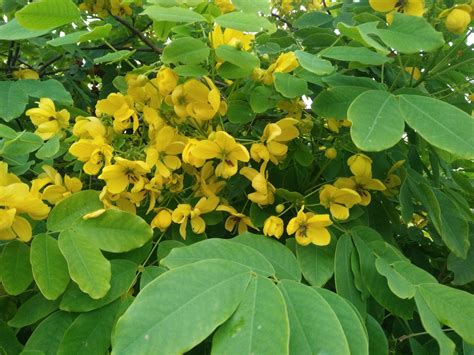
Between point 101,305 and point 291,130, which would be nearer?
point 101,305

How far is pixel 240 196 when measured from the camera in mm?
1196

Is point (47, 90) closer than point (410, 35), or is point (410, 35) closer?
point (410, 35)

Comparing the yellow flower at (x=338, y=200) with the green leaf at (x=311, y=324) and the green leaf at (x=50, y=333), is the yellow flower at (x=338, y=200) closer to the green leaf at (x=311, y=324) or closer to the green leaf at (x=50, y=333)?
the green leaf at (x=311, y=324)

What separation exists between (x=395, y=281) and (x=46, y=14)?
82cm

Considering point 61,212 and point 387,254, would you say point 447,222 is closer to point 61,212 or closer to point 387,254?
point 387,254

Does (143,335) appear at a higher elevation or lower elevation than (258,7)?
lower

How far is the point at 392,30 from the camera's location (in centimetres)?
94

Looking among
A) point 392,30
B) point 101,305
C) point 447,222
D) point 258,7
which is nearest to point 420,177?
point 447,222

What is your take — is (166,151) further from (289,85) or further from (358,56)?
(358,56)

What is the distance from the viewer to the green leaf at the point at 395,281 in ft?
2.77

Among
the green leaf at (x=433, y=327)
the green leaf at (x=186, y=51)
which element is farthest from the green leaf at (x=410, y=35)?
the green leaf at (x=433, y=327)

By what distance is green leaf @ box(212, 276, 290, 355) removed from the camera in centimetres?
66

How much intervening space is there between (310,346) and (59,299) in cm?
48

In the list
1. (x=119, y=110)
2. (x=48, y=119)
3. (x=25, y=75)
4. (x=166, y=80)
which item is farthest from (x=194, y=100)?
(x=25, y=75)
